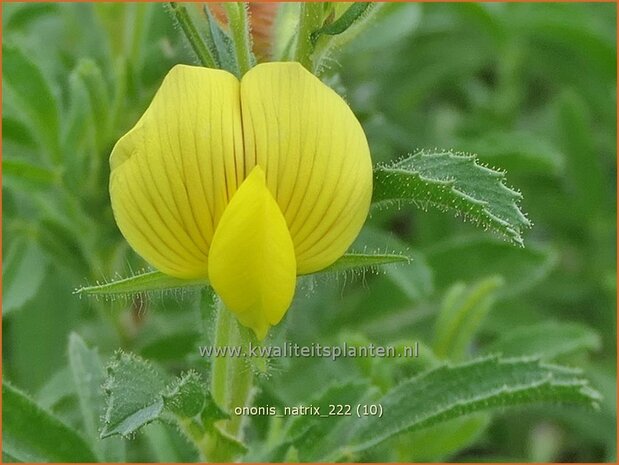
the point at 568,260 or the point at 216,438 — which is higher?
the point at 568,260

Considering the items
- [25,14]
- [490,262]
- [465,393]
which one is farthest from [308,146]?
[25,14]

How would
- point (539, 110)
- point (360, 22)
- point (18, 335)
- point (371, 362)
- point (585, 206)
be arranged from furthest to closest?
point (539, 110) → point (585, 206) → point (18, 335) → point (371, 362) → point (360, 22)

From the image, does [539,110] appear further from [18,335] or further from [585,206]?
[18,335]

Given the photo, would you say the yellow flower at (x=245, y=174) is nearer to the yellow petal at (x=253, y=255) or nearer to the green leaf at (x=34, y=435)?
the yellow petal at (x=253, y=255)

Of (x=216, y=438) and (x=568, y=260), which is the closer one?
(x=216, y=438)

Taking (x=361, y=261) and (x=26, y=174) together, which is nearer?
(x=361, y=261)

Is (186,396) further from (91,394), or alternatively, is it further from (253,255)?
(91,394)

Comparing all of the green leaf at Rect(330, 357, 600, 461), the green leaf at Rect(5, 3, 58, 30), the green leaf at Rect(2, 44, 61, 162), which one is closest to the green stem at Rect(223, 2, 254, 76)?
the green leaf at Rect(330, 357, 600, 461)

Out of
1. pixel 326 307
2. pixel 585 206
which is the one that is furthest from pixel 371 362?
pixel 585 206
